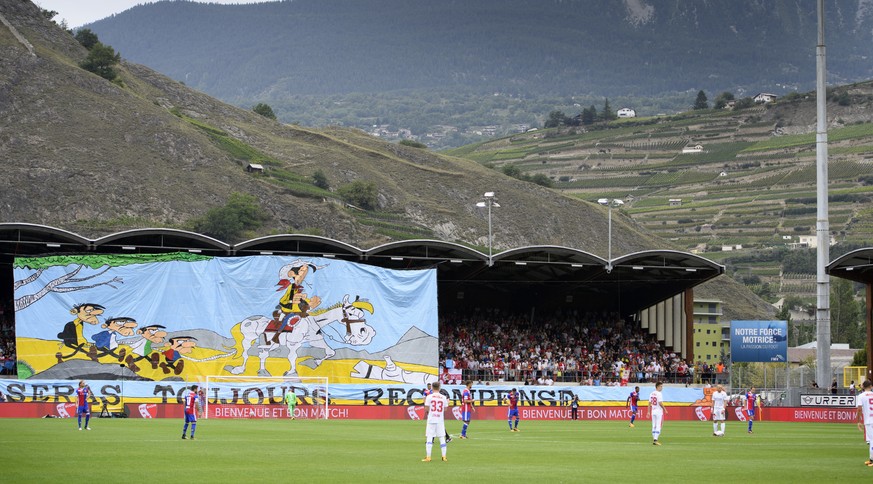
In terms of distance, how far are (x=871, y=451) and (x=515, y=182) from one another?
561 feet

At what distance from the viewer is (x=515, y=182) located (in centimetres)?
19462

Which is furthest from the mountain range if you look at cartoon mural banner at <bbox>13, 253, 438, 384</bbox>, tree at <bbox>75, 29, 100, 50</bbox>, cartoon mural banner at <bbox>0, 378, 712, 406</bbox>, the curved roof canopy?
cartoon mural banner at <bbox>0, 378, 712, 406</bbox>

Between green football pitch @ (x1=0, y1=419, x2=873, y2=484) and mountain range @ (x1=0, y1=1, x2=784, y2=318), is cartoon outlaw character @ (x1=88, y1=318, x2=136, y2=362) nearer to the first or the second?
green football pitch @ (x1=0, y1=419, x2=873, y2=484)

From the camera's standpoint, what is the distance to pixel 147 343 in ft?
182

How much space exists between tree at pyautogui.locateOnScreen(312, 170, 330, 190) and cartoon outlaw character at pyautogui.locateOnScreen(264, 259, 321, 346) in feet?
373

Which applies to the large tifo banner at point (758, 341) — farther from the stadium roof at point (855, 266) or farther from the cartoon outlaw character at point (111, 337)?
the cartoon outlaw character at point (111, 337)

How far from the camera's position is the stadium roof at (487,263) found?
58.8 m

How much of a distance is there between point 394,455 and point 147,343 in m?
31.0

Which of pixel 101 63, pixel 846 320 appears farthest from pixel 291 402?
pixel 101 63

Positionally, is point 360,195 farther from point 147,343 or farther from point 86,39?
point 147,343

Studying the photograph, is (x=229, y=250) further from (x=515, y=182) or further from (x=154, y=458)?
(x=515, y=182)

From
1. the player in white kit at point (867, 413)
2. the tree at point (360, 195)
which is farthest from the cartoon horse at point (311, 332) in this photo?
the tree at point (360, 195)

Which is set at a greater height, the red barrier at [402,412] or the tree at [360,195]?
the tree at [360,195]

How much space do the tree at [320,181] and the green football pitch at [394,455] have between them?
5165 inches
